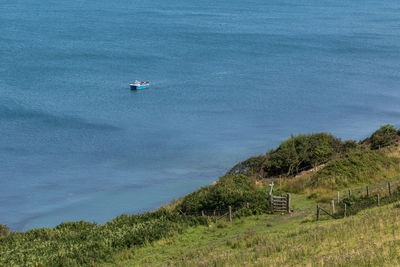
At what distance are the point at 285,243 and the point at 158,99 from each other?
6701 centimetres

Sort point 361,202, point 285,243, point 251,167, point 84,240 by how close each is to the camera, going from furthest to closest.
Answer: point 251,167, point 361,202, point 84,240, point 285,243

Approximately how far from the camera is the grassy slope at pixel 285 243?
22.2 meters

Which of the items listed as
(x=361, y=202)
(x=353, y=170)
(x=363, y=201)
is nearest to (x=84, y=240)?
(x=361, y=202)

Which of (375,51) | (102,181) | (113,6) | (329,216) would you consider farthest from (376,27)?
(329,216)

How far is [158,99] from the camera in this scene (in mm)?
91062

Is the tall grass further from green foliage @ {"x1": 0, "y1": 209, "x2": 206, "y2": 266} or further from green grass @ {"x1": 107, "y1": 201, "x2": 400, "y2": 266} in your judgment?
green foliage @ {"x1": 0, "y1": 209, "x2": 206, "y2": 266}

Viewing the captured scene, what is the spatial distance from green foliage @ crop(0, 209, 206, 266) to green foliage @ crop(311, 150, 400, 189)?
1049 cm

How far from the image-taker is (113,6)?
634 feet

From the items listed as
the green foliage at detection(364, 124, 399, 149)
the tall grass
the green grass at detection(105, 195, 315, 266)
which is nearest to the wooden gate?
the green grass at detection(105, 195, 315, 266)

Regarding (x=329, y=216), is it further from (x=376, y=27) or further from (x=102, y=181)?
(x=376, y=27)

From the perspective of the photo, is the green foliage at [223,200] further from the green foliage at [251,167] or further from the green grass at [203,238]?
the green foliage at [251,167]

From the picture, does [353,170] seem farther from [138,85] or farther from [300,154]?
[138,85]

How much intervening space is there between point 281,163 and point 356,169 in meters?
6.65

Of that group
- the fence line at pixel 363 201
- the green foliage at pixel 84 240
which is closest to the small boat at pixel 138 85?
the green foliage at pixel 84 240
